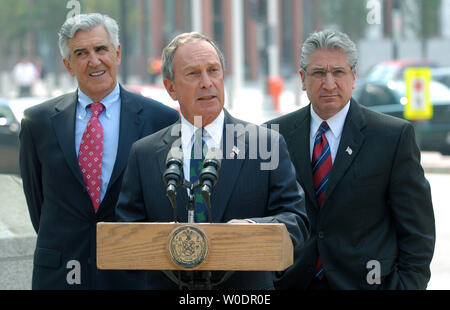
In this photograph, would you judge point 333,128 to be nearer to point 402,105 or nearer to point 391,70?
point 402,105

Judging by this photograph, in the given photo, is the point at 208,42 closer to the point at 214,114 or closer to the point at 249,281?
the point at 214,114

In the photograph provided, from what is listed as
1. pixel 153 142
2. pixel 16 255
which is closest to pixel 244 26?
pixel 16 255

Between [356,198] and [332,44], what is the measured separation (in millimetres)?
747

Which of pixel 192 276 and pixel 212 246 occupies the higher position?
pixel 212 246

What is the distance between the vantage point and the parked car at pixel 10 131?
9.44 m

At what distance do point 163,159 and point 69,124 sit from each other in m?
0.95

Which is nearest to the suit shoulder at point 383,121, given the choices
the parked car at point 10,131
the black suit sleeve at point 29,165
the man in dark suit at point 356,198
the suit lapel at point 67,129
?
the man in dark suit at point 356,198

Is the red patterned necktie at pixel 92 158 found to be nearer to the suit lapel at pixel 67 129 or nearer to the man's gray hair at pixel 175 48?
the suit lapel at pixel 67 129

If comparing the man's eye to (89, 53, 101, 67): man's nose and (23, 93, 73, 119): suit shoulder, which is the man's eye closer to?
(89, 53, 101, 67): man's nose

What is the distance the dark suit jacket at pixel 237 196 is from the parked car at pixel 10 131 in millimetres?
4251

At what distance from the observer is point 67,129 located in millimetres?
4691

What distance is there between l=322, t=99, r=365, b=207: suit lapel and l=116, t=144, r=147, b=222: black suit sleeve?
3.32 ft

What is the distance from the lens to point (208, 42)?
3.87 m

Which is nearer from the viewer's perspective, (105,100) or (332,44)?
(332,44)
